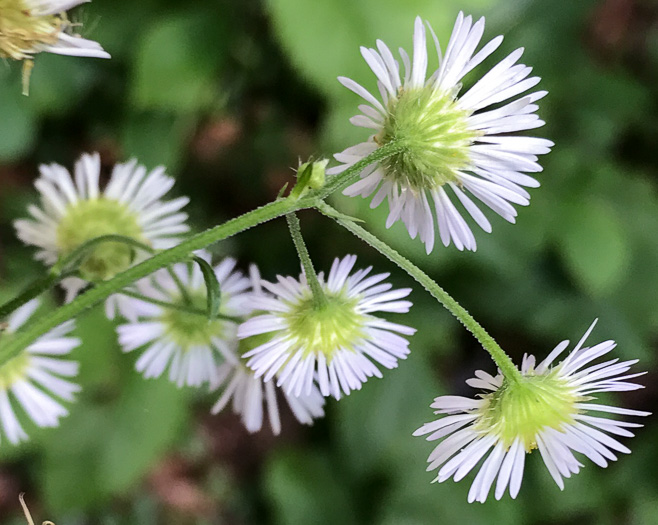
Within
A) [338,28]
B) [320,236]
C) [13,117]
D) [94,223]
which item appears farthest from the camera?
[320,236]

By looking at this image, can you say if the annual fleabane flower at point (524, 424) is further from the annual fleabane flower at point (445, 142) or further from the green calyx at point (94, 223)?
the green calyx at point (94, 223)

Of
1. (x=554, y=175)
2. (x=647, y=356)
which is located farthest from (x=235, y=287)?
(x=647, y=356)

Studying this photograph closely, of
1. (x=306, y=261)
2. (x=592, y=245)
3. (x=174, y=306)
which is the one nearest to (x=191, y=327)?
(x=174, y=306)

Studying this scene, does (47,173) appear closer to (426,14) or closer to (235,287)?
(235,287)

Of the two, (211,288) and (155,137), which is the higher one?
(155,137)

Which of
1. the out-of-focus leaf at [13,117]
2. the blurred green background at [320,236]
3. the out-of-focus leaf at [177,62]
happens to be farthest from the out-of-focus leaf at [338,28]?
the out-of-focus leaf at [13,117]

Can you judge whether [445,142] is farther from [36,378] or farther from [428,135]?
[36,378]
